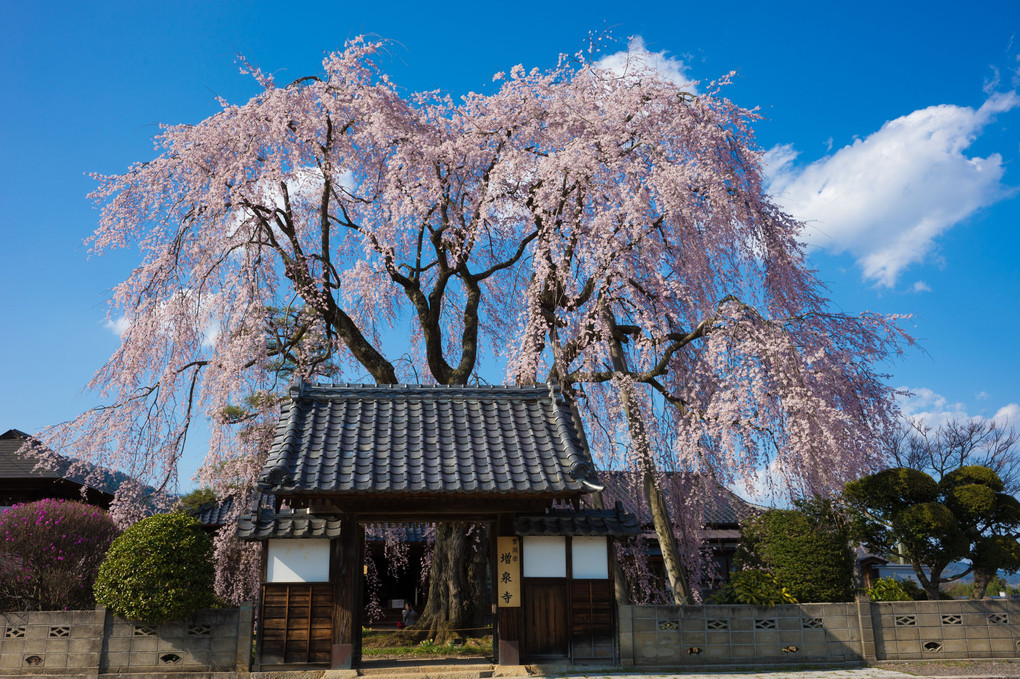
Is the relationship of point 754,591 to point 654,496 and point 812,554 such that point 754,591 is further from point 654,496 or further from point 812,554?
point 812,554

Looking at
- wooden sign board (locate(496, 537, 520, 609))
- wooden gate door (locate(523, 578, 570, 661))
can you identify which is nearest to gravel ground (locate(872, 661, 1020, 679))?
wooden gate door (locate(523, 578, 570, 661))

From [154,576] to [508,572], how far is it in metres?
4.62

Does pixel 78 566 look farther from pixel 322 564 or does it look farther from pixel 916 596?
pixel 916 596

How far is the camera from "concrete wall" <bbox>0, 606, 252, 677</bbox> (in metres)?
9.53

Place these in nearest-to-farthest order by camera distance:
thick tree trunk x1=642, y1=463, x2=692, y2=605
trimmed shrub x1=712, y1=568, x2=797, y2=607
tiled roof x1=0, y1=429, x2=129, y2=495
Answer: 1. trimmed shrub x1=712, y1=568, x2=797, y2=607
2. thick tree trunk x1=642, y1=463, x2=692, y2=605
3. tiled roof x1=0, y1=429, x2=129, y2=495

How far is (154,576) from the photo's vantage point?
9.47 metres

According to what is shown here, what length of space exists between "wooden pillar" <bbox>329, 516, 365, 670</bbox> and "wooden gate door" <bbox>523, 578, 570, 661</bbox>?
2274 mm

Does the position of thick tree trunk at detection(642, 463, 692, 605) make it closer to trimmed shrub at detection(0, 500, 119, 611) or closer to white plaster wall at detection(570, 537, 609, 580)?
white plaster wall at detection(570, 537, 609, 580)

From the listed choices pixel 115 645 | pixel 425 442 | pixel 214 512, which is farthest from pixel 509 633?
pixel 214 512

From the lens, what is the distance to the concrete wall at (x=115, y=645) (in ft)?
31.3

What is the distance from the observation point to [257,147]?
13.9 metres

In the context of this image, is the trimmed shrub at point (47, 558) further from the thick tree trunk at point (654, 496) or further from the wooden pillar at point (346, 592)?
the thick tree trunk at point (654, 496)

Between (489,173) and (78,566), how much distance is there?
9.95 metres

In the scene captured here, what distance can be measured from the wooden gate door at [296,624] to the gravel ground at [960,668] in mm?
7739
